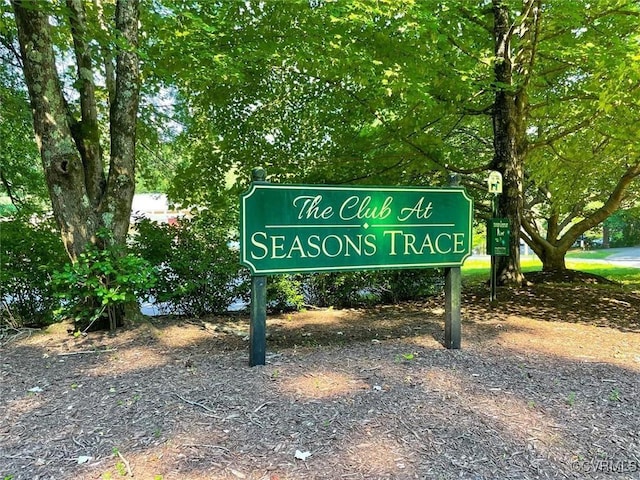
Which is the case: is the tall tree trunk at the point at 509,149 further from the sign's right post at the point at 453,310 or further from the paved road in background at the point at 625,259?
the paved road in background at the point at 625,259

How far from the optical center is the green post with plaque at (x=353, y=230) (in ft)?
12.6

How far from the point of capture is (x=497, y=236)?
268 inches

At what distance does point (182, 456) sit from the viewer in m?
2.43

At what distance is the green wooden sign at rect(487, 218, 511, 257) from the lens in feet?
22.1

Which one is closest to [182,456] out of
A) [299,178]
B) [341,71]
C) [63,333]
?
[63,333]

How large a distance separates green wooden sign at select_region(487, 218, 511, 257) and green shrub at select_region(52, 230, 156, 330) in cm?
474

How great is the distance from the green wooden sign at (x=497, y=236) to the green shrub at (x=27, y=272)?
5758 mm

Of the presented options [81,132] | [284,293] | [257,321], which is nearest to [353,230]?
[257,321]

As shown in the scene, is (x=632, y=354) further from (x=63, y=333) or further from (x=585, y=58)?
(x=63, y=333)

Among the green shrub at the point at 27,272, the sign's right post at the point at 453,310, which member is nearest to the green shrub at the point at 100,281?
the green shrub at the point at 27,272

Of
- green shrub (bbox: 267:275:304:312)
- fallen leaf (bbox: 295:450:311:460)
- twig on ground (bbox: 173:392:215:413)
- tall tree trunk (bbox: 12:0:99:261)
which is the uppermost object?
tall tree trunk (bbox: 12:0:99:261)

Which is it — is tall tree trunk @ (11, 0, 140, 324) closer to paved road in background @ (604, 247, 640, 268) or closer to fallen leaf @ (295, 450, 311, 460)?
fallen leaf @ (295, 450, 311, 460)

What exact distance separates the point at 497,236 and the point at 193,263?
439 centimetres

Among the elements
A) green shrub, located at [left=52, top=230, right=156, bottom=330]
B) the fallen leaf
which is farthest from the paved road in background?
the fallen leaf
